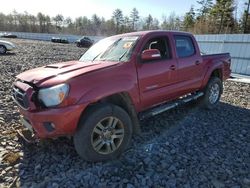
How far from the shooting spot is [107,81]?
13.1 ft

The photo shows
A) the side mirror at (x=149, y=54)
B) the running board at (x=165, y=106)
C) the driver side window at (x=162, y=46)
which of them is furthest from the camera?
the driver side window at (x=162, y=46)

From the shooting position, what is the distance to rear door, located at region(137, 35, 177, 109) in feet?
15.1

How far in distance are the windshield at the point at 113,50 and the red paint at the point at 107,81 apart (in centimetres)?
14

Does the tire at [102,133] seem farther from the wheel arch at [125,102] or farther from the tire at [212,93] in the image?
the tire at [212,93]

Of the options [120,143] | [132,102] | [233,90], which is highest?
[132,102]

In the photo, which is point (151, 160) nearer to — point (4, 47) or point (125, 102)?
point (125, 102)

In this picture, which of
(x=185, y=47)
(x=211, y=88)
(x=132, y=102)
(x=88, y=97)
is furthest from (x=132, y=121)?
(x=211, y=88)

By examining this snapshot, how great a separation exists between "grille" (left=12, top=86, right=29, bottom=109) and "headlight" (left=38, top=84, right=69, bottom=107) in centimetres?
32

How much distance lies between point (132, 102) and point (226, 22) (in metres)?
39.1

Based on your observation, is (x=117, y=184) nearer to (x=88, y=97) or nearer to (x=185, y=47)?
(x=88, y=97)

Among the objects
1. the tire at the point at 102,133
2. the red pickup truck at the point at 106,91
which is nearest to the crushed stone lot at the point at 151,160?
the tire at the point at 102,133

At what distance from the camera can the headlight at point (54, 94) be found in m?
Answer: 3.62

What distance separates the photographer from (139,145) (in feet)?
15.5

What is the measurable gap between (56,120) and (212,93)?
468 centimetres
